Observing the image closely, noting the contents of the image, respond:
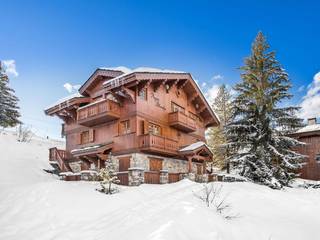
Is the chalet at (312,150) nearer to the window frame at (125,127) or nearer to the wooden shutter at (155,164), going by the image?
the wooden shutter at (155,164)

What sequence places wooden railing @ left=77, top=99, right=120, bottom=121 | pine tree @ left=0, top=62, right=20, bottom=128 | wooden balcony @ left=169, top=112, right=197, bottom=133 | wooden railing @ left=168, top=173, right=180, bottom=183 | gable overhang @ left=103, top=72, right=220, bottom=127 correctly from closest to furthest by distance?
gable overhang @ left=103, top=72, right=220, bottom=127 < wooden railing @ left=168, top=173, right=180, bottom=183 < wooden railing @ left=77, top=99, right=120, bottom=121 < wooden balcony @ left=169, top=112, right=197, bottom=133 < pine tree @ left=0, top=62, right=20, bottom=128

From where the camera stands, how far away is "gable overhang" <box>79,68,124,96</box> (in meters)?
20.9

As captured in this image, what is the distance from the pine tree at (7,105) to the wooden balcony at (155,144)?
23.0 metres

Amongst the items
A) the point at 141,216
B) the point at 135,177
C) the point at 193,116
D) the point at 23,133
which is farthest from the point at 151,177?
the point at 23,133

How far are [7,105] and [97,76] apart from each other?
18.3 meters

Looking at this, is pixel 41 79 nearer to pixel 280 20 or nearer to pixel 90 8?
pixel 90 8

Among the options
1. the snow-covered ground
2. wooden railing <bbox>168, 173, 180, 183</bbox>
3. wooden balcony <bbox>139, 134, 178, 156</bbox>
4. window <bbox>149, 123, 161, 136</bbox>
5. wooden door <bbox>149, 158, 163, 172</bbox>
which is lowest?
the snow-covered ground

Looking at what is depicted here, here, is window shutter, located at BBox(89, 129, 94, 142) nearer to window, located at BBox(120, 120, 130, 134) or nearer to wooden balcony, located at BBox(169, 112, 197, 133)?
window, located at BBox(120, 120, 130, 134)

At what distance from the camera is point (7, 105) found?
111 feet

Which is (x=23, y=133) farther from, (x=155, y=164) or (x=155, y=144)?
(x=155, y=144)

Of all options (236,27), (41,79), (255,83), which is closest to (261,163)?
(255,83)

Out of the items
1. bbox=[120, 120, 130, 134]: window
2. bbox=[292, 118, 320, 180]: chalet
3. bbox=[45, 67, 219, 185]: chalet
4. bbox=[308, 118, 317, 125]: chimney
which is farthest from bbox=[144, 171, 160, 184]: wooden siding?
bbox=[308, 118, 317, 125]: chimney

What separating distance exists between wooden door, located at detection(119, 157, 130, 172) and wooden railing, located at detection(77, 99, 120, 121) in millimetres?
3340

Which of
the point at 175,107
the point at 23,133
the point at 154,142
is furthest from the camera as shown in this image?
the point at 23,133
